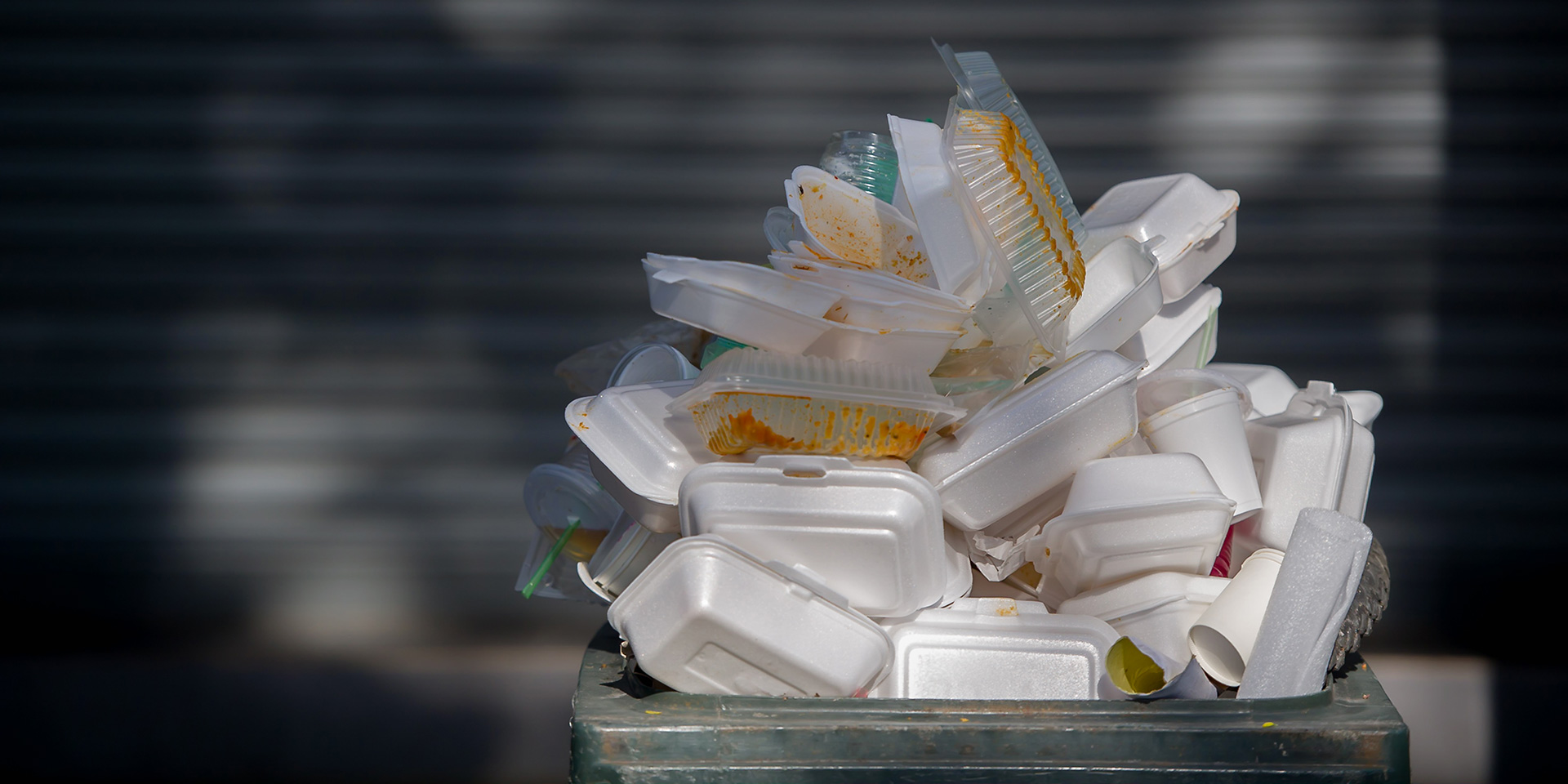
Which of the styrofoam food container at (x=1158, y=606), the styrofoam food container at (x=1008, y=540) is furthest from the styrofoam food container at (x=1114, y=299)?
the styrofoam food container at (x=1158, y=606)

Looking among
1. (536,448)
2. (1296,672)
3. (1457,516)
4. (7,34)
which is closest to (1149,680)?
(1296,672)

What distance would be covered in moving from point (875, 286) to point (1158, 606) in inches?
21.1

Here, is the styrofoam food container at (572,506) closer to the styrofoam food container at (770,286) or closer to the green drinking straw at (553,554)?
the green drinking straw at (553,554)

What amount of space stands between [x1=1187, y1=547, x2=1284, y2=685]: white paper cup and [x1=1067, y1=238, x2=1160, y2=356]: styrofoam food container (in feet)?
1.33

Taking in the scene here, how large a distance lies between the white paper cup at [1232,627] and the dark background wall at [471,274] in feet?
7.12

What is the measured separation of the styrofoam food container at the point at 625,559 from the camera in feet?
4.87

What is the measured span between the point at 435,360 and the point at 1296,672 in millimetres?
2675

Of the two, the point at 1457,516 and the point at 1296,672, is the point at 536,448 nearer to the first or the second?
the point at 1296,672

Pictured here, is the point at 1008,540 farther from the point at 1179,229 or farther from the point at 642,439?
the point at 1179,229

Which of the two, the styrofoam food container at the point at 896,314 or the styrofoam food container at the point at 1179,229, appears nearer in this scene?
the styrofoam food container at the point at 896,314

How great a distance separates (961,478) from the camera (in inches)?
52.9

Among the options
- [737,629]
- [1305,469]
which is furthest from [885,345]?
[1305,469]

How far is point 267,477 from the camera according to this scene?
322 cm

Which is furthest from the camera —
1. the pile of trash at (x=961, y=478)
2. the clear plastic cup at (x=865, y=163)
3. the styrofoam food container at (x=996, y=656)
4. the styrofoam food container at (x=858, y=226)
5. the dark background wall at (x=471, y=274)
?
the dark background wall at (x=471, y=274)
